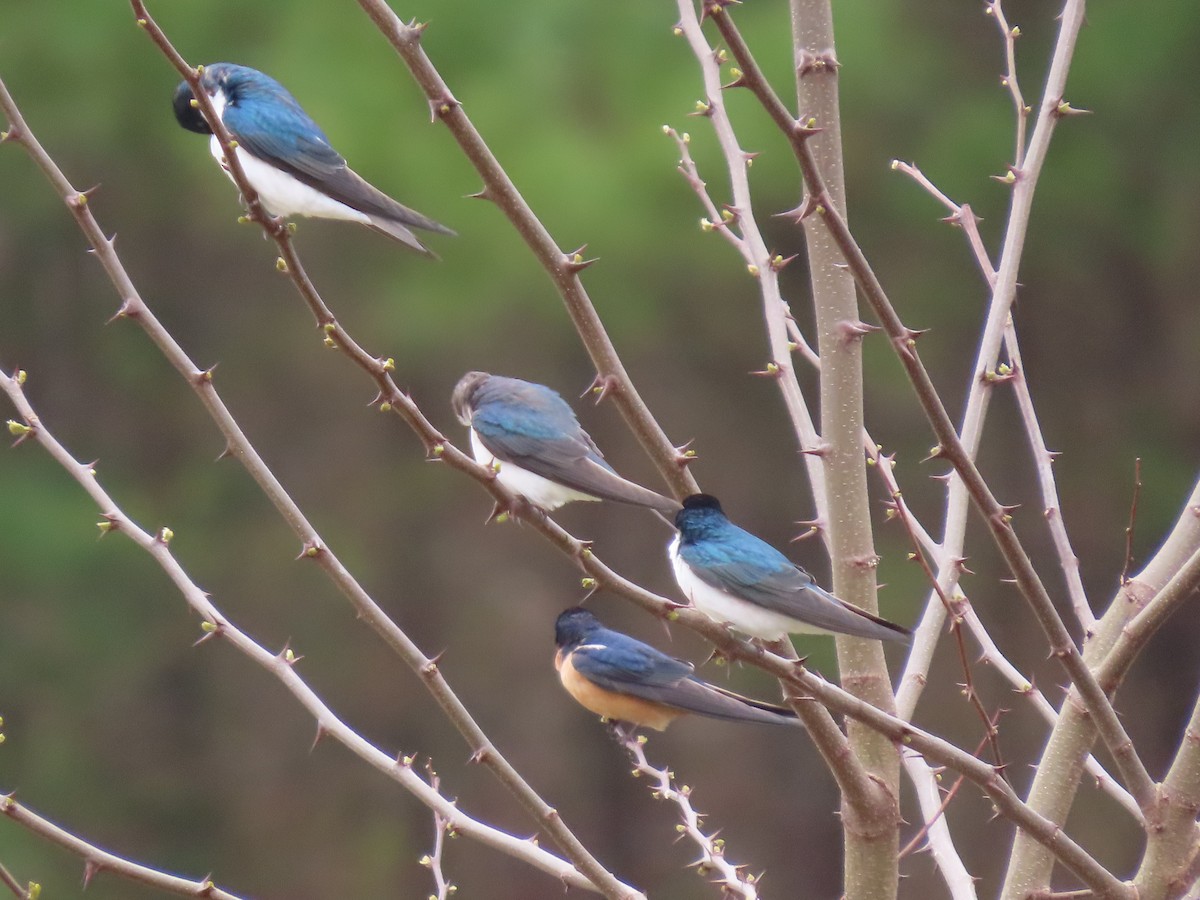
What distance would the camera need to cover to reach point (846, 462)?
129 inches

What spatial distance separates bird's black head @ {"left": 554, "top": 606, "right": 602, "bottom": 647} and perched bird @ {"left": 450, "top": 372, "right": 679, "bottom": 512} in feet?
4.31

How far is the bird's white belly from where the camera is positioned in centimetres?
347

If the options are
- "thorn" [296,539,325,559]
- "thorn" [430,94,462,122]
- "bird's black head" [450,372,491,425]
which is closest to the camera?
"thorn" [430,94,462,122]

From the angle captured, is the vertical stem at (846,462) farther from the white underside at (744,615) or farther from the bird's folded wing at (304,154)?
the bird's folded wing at (304,154)

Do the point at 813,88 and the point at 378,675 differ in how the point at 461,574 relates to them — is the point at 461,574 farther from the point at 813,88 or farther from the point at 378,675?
the point at 813,88

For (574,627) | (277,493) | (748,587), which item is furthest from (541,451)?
(574,627)

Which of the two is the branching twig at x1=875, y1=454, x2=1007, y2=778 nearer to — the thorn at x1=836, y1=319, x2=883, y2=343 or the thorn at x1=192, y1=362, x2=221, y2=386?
the thorn at x1=836, y1=319, x2=883, y2=343

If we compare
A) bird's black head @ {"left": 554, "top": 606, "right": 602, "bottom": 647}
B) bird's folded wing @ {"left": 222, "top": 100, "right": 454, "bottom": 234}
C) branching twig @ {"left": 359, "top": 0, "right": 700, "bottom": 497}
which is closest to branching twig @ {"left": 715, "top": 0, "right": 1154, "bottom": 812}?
branching twig @ {"left": 359, "top": 0, "right": 700, "bottom": 497}

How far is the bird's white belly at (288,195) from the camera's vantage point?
3.47 metres

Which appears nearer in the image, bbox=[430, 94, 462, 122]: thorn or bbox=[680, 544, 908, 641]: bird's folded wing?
bbox=[430, 94, 462, 122]: thorn

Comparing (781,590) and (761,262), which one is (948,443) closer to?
(781,590)

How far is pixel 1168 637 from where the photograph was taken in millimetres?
11773

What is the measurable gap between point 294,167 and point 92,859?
1.69 metres

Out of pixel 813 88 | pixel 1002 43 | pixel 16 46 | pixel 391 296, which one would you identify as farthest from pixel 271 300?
pixel 813 88
